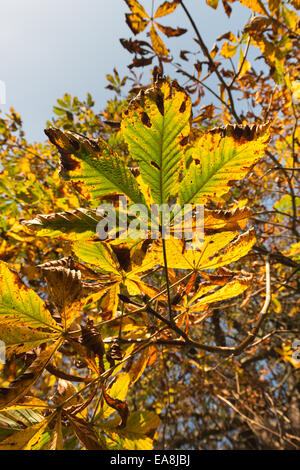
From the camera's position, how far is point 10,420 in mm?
500

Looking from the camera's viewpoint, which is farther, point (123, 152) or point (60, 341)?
point (123, 152)

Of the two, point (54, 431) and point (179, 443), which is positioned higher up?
point (54, 431)

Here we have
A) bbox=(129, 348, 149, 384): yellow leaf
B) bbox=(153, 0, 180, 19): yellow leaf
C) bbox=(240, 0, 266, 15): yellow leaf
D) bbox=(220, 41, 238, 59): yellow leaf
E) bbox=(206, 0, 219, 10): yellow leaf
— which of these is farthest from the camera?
bbox=(220, 41, 238, 59): yellow leaf

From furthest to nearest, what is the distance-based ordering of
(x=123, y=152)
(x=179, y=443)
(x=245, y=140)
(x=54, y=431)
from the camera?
(x=179, y=443), (x=123, y=152), (x=54, y=431), (x=245, y=140)

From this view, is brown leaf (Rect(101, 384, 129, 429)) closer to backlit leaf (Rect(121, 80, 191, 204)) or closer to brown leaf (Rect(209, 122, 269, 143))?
backlit leaf (Rect(121, 80, 191, 204))

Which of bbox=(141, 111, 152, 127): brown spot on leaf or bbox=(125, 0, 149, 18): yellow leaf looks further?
bbox=(125, 0, 149, 18): yellow leaf

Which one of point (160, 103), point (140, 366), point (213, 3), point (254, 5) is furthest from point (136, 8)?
point (140, 366)

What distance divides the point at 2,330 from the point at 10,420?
0.20 metres

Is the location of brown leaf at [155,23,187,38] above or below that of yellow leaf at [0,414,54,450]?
above

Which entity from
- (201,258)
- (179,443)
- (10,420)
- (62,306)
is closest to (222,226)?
(201,258)

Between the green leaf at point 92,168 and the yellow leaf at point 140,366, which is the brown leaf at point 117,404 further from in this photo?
the green leaf at point 92,168

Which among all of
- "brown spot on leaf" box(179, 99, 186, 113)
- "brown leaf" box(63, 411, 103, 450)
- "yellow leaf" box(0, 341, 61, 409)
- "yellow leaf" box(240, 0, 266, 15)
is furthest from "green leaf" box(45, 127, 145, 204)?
"yellow leaf" box(240, 0, 266, 15)

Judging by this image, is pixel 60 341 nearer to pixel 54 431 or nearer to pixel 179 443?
pixel 54 431

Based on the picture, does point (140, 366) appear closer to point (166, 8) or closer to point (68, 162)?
point (68, 162)
